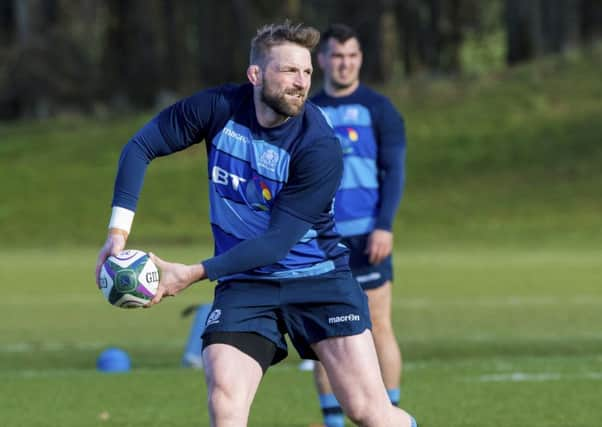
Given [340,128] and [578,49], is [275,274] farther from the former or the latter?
[578,49]

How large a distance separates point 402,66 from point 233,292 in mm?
50454

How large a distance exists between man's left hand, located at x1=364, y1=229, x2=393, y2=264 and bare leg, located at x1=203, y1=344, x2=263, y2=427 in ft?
8.93

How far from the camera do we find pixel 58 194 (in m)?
35.0

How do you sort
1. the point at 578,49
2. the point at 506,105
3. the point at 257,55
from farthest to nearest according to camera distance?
the point at 578,49 → the point at 506,105 → the point at 257,55

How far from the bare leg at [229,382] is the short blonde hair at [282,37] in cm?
122

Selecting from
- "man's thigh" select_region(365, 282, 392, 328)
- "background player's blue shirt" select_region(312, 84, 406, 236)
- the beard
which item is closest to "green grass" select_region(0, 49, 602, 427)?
"man's thigh" select_region(365, 282, 392, 328)

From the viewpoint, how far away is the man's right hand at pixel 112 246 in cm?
612

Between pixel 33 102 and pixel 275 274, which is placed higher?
pixel 275 274

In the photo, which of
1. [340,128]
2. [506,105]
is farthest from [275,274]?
[506,105]

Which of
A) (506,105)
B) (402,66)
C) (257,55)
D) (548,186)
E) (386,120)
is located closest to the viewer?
(257,55)

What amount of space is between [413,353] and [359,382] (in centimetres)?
701

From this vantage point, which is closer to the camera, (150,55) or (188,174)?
(188,174)

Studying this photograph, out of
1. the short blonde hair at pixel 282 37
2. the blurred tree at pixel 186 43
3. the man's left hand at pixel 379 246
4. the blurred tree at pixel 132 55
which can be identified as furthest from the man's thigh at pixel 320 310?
the blurred tree at pixel 132 55

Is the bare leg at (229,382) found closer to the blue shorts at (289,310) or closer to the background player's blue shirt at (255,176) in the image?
the blue shorts at (289,310)
